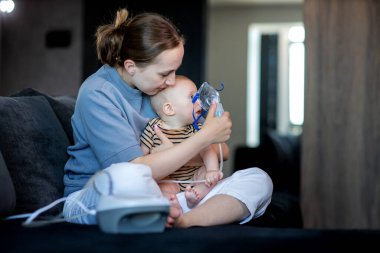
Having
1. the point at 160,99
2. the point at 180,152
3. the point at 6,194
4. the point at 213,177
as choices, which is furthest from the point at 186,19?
the point at 6,194

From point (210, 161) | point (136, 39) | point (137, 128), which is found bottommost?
point (210, 161)

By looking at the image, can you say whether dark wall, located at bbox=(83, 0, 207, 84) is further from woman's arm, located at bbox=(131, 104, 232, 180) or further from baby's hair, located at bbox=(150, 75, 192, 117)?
woman's arm, located at bbox=(131, 104, 232, 180)

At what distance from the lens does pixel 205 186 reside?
2.10 metres

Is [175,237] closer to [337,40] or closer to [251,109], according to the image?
[337,40]

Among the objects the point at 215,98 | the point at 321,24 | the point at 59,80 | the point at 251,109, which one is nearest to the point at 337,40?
the point at 321,24

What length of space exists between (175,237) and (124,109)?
0.59 m

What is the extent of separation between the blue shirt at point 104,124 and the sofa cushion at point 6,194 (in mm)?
263

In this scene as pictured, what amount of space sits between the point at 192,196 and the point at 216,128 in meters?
0.22

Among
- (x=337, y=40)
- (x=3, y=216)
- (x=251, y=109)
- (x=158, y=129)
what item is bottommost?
(x=251, y=109)

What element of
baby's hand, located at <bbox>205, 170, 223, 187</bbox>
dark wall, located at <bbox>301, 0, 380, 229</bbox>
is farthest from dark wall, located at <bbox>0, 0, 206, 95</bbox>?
baby's hand, located at <bbox>205, 170, 223, 187</bbox>

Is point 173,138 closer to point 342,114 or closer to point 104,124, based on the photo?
point 104,124

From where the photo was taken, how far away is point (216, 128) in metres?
1.94

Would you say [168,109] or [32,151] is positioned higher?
[168,109]

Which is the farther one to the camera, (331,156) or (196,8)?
(196,8)
